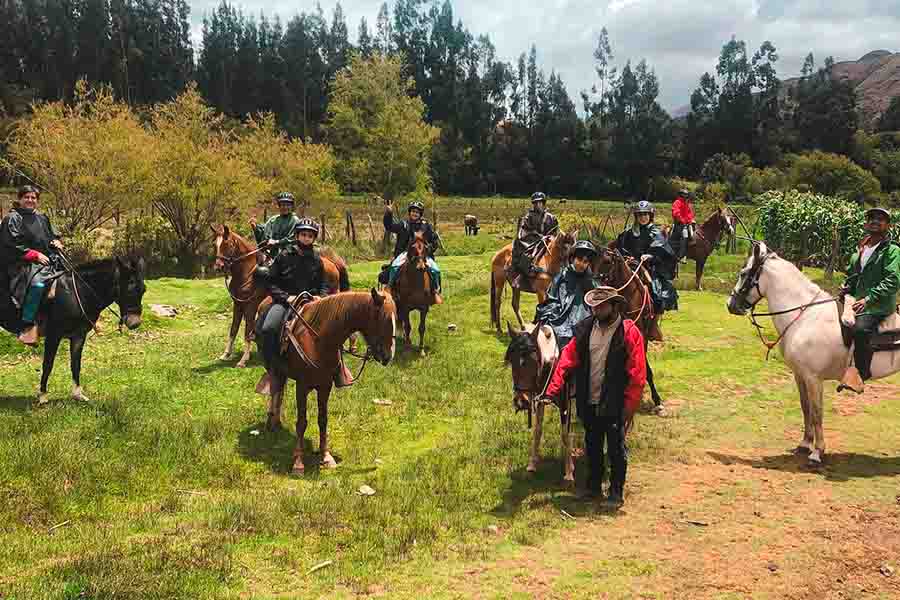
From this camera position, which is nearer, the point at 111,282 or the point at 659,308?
the point at 111,282

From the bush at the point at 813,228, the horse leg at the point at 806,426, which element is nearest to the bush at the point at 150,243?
the horse leg at the point at 806,426

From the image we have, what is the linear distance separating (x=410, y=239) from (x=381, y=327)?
612 cm

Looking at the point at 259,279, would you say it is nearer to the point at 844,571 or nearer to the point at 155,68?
the point at 844,571

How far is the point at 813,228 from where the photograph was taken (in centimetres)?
2531

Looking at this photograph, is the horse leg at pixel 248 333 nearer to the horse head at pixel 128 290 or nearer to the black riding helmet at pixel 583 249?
the horse head at pixel 128 290

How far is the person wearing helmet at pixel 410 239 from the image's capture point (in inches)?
486

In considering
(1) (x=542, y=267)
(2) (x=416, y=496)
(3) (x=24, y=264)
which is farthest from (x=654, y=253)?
(3) (x=24, y=264)

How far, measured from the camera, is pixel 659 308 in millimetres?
9609

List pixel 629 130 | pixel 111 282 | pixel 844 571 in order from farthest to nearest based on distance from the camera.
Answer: pixel 629 130
pixel 111 282
pixel 844 571

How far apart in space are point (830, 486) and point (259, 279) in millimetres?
7137

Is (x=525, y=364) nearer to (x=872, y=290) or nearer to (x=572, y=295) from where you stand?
(x=572, y=295)

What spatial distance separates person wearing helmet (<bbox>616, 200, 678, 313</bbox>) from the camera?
31.4ft

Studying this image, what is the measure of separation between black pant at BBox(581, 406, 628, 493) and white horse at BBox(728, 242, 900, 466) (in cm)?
282

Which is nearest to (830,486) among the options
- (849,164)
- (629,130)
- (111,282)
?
(111,282)
